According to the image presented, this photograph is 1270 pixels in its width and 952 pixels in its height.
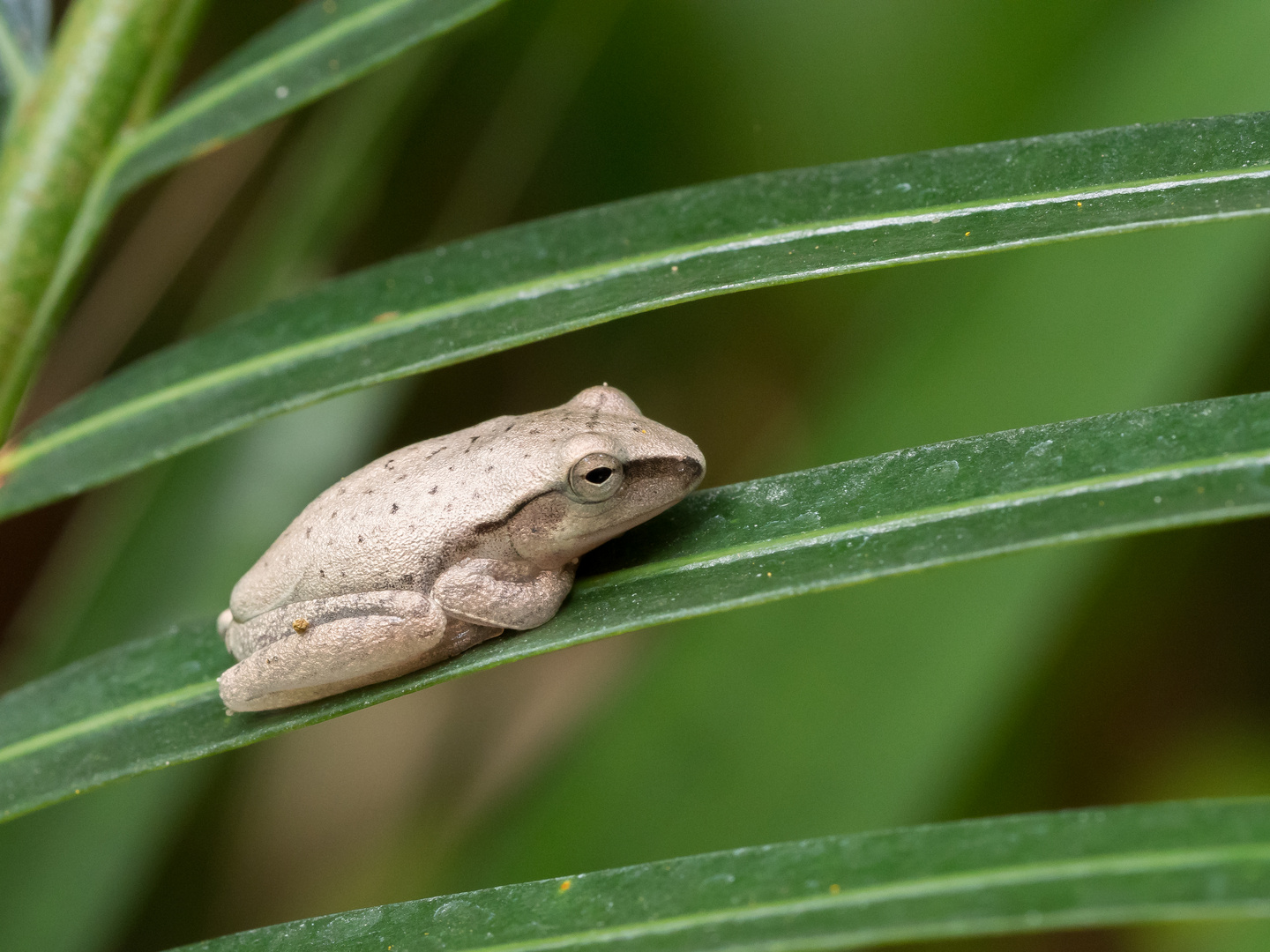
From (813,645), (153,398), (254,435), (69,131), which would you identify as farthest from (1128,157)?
(254,435)

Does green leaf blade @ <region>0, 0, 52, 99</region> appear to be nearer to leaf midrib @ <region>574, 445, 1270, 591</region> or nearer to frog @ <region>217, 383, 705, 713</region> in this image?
frog @ <region>217, 383, 705, 713</region>

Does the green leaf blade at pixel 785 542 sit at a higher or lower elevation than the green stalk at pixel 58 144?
lower

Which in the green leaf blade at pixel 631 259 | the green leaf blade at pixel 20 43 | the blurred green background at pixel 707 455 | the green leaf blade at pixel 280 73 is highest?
the green leaf blade at pixel 20 43

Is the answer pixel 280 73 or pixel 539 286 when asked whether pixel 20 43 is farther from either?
pixel 539 286

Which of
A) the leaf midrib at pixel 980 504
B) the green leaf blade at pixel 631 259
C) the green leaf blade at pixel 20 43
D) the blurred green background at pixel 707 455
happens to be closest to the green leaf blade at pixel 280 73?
the green leaf blade at pixel 20 43

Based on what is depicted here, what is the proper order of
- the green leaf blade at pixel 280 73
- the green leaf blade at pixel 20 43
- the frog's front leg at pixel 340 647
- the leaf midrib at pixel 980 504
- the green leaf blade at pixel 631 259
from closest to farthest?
the leaf midrib at pixel 980 504 < the green leaf blade at pixel 631 259 < the frog's front leg at pixel 340 647 < the green leaf blade at pixel 280 73 < the green leaf blade at pixel 20 43

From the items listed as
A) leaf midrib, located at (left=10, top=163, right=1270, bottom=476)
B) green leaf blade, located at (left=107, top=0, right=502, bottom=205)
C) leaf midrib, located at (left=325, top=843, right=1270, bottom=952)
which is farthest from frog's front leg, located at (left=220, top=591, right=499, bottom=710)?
green leaf blade, located at (left=107, top=0, right=502, bottom=205)

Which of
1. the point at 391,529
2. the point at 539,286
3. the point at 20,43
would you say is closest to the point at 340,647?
the point at 391,529

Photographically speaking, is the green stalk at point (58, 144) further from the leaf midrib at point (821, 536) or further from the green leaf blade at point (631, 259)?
the leaf midrib at point (821, 536)
